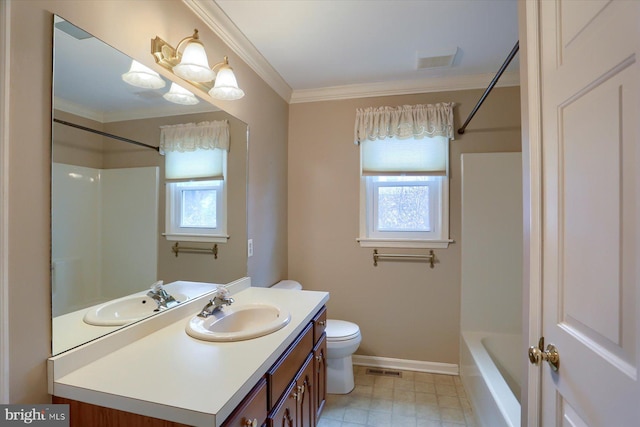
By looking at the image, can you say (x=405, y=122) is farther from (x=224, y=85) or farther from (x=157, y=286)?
(x=157, y=286)

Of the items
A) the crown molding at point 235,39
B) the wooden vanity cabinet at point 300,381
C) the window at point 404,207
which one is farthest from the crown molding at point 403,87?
the wooden vanity cabinet at point 300,381

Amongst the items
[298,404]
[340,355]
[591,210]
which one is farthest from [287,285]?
[591,210]

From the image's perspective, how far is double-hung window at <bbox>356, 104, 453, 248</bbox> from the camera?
97.0 inches

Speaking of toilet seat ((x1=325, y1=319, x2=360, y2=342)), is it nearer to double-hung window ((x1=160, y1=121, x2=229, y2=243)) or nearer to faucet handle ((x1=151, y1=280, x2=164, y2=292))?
double-hung window ((x1=160, y1=121, x2=229, y2=243))

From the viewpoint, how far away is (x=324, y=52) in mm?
2061

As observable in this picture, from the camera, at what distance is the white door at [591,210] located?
62 cm

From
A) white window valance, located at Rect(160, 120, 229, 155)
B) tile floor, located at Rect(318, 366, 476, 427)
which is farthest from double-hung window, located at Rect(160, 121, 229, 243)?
tile floor, located at Rect(318, 366, 476, 427)

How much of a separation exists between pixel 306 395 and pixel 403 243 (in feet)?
4.89

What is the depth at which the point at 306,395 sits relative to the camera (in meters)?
1.45

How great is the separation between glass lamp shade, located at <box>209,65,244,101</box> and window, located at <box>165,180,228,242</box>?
490 millimetres

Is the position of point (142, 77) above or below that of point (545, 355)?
above

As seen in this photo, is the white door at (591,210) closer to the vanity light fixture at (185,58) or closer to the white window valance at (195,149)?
the vanity light fixture at (185,58)

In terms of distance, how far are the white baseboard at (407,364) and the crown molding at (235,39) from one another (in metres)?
2.46

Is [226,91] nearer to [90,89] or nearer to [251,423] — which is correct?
[90,89]
